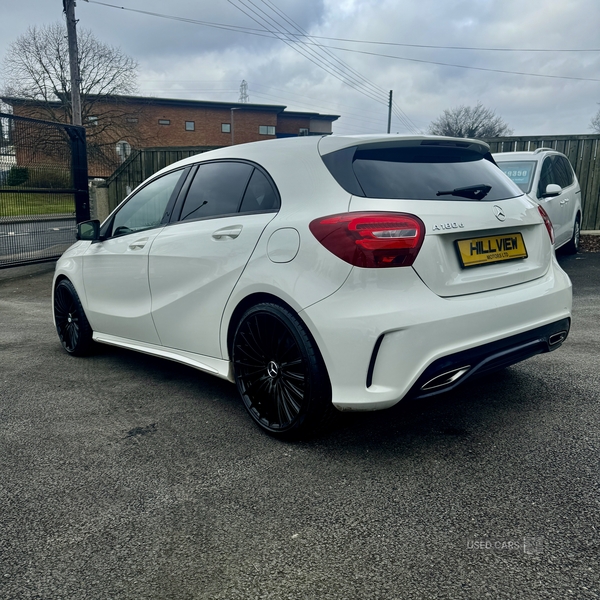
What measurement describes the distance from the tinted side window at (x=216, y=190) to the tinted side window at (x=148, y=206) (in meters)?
0.22

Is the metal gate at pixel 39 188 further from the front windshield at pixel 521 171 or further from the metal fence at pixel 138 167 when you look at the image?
the front windshield at pixel 521 171

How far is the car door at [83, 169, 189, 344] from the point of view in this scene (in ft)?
13.0

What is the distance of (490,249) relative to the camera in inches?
114

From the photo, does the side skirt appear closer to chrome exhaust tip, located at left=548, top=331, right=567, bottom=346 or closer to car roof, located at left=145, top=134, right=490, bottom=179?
car roof, located at left=145, top=134, right=490, bottom=179

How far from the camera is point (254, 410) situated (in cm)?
316

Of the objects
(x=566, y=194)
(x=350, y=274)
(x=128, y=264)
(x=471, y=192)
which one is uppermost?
(x=471, y=192)

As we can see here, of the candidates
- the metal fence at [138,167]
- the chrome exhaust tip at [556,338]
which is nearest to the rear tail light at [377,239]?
the chrome exhaust tip at [556,338]

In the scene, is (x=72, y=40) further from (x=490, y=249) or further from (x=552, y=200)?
(x=490, y=249)

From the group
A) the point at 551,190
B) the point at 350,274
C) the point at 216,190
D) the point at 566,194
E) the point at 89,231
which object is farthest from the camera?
the point at 566,194

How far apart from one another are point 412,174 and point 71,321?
11.2 feet

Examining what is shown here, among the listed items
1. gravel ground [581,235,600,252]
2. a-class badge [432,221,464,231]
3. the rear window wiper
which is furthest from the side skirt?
gravel ground [581,235,600,252]

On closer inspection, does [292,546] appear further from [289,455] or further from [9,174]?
[9,174]

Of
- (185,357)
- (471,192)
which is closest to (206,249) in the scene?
(185,357)

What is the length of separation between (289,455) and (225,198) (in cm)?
157
